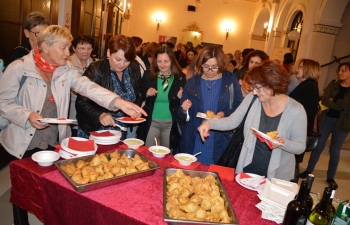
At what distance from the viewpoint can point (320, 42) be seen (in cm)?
716

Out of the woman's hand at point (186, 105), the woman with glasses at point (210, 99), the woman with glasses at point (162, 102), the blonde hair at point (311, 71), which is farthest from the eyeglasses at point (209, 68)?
the blonde hair at point (311, 71)

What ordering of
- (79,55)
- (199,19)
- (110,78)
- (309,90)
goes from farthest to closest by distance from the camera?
(199,19) < (79,55) < (309,90) < (110,78)

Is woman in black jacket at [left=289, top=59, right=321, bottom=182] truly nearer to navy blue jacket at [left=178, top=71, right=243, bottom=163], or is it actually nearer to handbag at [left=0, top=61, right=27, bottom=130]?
navy blue jacket at [left=178, top=71, right=243, bottom=163]

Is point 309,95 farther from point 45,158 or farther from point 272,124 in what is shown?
point 45,158

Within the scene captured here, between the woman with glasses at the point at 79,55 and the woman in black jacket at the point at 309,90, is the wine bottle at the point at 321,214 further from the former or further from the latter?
the woman with glasses at the point at 79,55

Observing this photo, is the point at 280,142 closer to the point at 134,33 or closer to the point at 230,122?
the point at 230,122

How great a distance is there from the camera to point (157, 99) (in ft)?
11.0

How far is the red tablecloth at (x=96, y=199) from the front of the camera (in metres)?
1.47

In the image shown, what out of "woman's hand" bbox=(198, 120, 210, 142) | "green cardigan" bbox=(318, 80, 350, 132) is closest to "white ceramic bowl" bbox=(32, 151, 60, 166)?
"woman's hand" bbox=(198, 120, 210, 142)

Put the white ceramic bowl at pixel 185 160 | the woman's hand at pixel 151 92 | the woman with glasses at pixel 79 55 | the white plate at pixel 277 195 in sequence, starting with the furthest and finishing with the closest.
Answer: the woman with glasses at pixel 79 55
the woman's hand at pixel 151 92
the white ceramic bowl at pixel 185 160
the white plate at pixel 277 195

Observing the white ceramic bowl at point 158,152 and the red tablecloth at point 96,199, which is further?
the white ceramic bowl at point 158,152

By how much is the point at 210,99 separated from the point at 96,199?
1.68 metres

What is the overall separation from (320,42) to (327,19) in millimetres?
581

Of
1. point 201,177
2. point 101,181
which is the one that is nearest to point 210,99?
point 201,177
